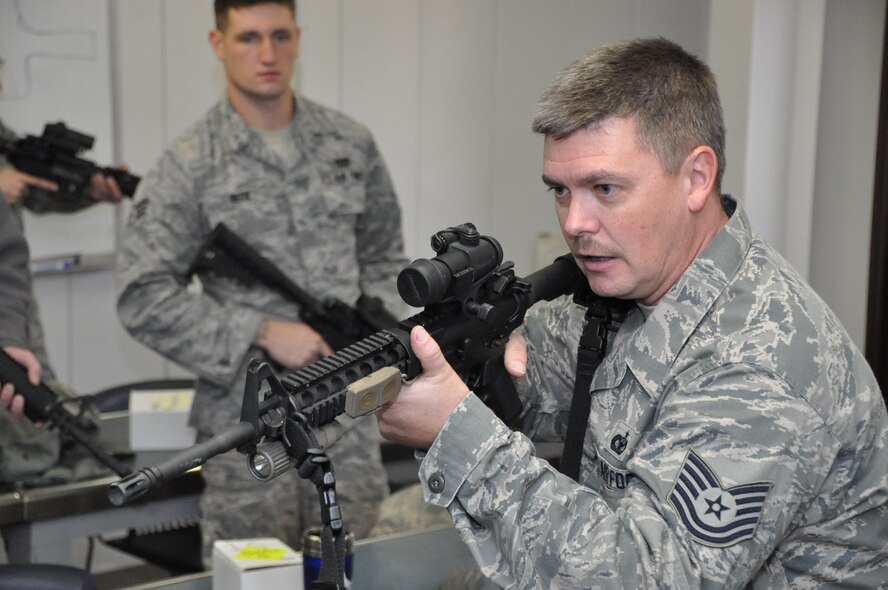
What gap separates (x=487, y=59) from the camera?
180 inches

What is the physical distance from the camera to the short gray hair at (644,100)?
52.4 inches

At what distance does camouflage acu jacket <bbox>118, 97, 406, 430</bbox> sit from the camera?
2.67 m

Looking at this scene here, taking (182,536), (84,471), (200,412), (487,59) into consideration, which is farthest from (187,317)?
(487,59)

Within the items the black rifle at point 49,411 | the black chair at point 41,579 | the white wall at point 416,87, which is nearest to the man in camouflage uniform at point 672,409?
the black chair at point 41,579

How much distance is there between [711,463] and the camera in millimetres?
1183

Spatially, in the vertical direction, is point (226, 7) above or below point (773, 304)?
above

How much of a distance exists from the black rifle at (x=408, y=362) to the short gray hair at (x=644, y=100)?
8.0 inches

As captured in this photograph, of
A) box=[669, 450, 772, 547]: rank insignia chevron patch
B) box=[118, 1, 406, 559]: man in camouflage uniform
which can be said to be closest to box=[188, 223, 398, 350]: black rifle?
box=[118, 1, 406, 559]: man in camouflage uniform

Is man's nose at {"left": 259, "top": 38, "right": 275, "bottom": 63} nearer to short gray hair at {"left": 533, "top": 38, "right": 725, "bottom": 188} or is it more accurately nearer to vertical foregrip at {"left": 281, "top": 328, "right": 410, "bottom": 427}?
short gray hair at {"left": 533, "top": 38, "right": 725, "bottom": 188}

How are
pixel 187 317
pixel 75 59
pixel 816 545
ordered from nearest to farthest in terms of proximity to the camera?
1. pixel 816 545
2. pixel 187 317
3. pixel 75 59

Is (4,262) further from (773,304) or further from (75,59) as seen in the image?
(773,304)

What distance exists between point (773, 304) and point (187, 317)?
1734 mm

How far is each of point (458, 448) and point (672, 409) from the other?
0.87 feet

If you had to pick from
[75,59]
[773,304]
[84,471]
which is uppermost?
[75,59]
